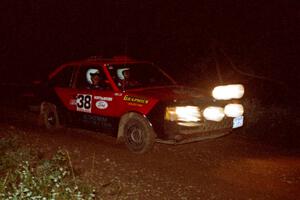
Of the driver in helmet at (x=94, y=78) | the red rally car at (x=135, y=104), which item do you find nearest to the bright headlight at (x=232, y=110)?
the red rally car at (x=135, y=104)

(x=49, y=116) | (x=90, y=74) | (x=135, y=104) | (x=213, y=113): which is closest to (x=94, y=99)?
(x=90, y=74)

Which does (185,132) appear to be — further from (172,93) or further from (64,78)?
(64,78)

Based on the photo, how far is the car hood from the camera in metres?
7.72

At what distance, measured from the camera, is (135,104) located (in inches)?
314

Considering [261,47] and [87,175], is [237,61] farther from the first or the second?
[87,175]

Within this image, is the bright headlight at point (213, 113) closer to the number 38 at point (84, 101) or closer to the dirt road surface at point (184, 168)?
the dirt road surface at point (184, 168)

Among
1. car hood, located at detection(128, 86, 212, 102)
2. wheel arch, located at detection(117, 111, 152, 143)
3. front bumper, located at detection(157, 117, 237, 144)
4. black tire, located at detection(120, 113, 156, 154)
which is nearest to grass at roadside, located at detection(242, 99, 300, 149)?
car hood, located at detection(128, 86, 212, 102)

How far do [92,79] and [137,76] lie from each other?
87cm

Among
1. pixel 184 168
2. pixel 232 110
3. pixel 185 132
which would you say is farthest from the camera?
pixel 232 110

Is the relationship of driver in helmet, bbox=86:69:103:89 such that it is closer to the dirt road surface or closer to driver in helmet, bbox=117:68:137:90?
driver in helmet, bbox=117:68:137:90

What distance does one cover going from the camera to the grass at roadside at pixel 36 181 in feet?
15.6

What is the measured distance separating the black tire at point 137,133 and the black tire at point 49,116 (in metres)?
2.15

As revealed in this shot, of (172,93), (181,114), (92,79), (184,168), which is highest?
(92,79)

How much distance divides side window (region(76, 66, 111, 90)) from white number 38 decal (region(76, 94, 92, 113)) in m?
0.18
